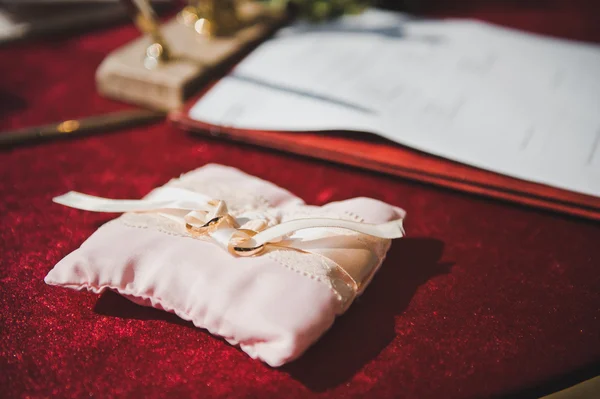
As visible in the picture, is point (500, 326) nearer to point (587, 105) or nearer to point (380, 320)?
point (380, 320)

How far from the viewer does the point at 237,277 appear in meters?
0.36

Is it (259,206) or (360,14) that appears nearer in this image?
(259,206)

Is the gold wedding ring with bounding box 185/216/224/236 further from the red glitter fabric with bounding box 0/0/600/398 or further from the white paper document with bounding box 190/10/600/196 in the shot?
the white paper document with bounding box 190/10/600/196

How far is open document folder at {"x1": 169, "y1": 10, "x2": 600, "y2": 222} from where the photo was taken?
21.0 inches

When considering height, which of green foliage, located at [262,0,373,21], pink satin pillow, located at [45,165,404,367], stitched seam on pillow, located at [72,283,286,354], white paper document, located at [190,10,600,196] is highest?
green foliage, located at [262,0,373,21]

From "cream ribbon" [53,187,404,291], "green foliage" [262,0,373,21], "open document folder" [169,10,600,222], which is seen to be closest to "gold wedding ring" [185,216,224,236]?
"cream ribbon" [53,187,404,291]

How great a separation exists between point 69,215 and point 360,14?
0.55 meters

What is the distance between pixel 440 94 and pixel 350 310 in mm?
340

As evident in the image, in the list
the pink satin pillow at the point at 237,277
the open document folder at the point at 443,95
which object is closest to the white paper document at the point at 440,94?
the open document folder at the point at 443,95

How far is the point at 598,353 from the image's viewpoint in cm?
37

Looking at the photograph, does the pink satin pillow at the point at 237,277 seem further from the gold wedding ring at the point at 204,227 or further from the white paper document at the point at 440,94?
the white paper document at the point at 440,94

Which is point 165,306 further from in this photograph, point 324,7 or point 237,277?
point 324,7

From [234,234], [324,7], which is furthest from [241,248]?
[324,7]

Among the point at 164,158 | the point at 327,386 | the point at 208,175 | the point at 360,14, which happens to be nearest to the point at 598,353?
the point at 327,386
